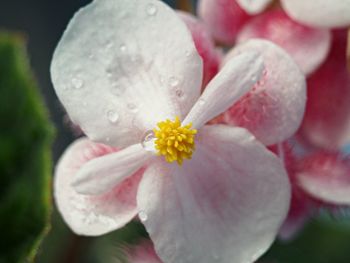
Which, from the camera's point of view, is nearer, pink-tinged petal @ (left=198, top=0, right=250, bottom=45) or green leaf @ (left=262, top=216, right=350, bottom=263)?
pink-tinged petal @ (left=198, top=0, right=250, bottom=45)

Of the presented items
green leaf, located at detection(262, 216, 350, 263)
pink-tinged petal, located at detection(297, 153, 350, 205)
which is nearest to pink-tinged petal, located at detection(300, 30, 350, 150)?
pink-tinged petal, located at detection(297, 153, 350, 205)

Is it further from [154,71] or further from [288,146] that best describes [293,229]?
[154,71]

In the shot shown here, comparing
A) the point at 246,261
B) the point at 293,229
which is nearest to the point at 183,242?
the point at 246,261

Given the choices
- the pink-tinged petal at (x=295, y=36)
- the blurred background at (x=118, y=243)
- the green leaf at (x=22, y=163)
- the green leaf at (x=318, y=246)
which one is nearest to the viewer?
the green leaf at (x=22, y=163)

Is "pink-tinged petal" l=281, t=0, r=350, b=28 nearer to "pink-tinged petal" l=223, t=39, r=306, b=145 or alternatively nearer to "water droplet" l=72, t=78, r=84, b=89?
"pink-tinged petal" l=223, t=39, r=306, b=145

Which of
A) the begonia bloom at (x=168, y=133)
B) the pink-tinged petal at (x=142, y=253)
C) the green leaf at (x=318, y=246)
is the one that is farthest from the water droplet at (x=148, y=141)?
the green leaf at (x=318, y=246)

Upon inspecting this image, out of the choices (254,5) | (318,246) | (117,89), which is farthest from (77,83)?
(318,246)

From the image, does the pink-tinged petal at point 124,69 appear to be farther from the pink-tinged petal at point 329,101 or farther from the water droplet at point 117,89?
the pink-tinged petal at point 329,101
